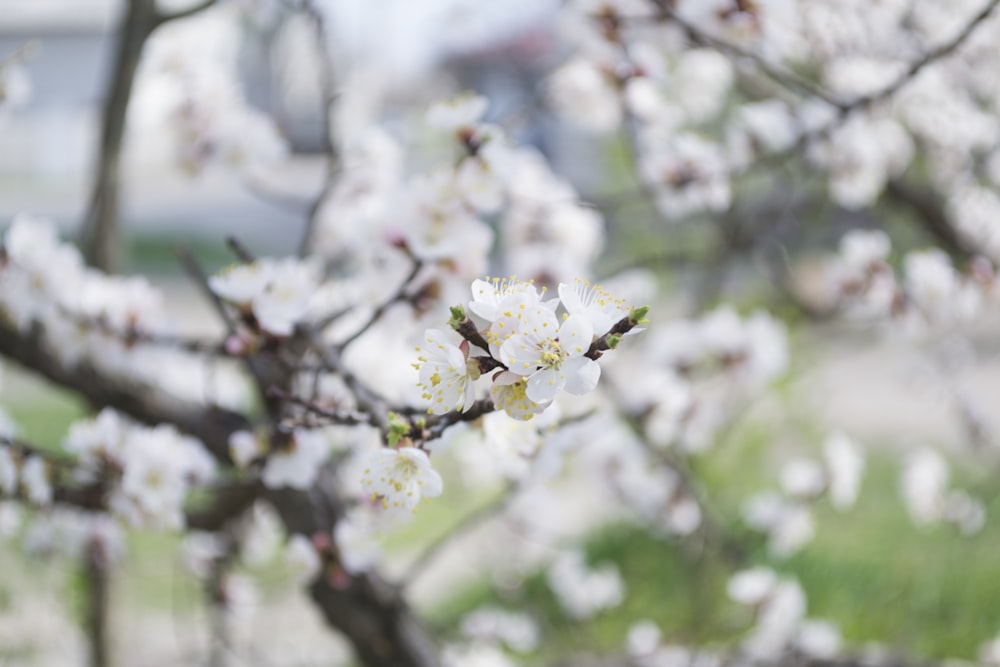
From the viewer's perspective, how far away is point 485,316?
778 millimetres

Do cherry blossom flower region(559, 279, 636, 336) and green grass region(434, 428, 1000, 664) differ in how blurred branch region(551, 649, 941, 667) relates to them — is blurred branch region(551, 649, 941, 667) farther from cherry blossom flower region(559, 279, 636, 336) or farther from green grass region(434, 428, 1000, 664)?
cherry blossom flower region(559, 279, 636, 336)

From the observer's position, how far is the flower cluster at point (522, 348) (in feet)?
2.47

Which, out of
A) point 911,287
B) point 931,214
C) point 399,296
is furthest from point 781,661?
point 399,296

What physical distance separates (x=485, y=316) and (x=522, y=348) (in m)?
0.04

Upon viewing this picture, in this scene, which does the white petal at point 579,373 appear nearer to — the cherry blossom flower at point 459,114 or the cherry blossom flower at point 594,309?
the cherry blossom flower at point 594,309

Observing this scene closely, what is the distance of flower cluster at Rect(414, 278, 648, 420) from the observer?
75cm

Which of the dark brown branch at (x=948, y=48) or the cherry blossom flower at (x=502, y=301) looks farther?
the dark brown branch at (x=948, y=48)

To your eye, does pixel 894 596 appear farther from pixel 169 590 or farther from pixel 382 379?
pixel 169 590

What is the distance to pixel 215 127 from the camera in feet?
6.37

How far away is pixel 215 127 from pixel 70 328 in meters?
0.64

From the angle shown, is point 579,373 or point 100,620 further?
point 100,620

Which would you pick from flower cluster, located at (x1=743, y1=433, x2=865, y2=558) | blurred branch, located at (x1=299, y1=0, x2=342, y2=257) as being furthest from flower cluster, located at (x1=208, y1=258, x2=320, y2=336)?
flower cluster, located at (x1=743, y1=433, x2=865, y2=558)

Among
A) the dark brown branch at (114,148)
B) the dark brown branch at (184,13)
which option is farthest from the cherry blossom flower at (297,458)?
the dark brown branch at (114,148)

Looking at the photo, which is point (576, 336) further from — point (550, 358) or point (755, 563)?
point (755, 563)
